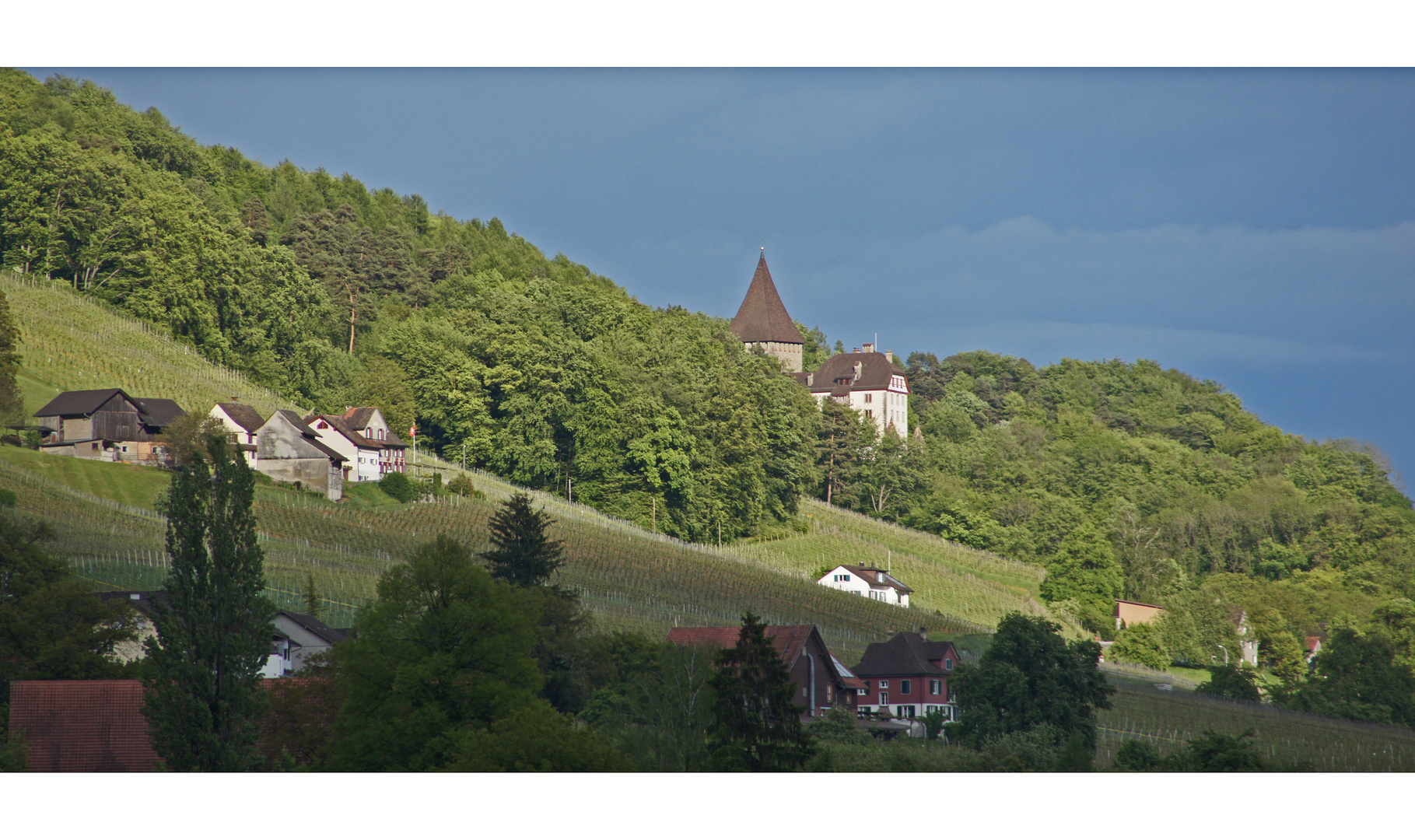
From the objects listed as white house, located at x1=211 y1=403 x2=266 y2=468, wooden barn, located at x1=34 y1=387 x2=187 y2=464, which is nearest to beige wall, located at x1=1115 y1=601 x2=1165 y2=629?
white house, located at x1=211 y1=403 x2=266 y2=468

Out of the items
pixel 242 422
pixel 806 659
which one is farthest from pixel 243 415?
pixel 806 659

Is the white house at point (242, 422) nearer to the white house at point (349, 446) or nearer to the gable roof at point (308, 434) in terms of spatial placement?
the gable roof at point (308, 434)

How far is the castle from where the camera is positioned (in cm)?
7225

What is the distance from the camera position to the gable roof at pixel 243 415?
3297 centimetres

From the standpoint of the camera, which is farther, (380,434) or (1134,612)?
(1134,612)

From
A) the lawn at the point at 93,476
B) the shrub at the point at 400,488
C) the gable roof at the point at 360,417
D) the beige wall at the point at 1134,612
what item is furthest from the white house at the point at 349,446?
the beige wall at the point at 1134,612

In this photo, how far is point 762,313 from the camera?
74.1 metres

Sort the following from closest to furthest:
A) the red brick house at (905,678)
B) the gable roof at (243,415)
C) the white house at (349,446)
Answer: the red brick house at (905,678)
the gable roof at (243,415)
the white house at (349,446)

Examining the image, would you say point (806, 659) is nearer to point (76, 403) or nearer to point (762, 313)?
point (76, 403)

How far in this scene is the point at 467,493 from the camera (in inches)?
1433

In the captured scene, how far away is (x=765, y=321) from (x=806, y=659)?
52.2m

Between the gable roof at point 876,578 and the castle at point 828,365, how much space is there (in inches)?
1223

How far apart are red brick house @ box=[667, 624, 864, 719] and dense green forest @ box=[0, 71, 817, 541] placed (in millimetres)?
19248

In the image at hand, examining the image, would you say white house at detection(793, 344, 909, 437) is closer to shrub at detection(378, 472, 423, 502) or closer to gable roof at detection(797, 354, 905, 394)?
gable roof at detection(797, 354, 905, 394)
